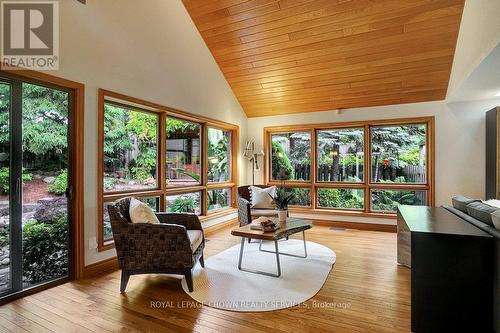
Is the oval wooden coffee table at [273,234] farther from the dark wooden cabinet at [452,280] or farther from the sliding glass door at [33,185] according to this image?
the sliding glass door at [33,185]

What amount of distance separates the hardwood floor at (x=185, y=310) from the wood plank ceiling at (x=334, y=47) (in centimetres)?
304

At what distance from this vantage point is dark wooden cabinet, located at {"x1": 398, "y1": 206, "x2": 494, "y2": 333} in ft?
6.26

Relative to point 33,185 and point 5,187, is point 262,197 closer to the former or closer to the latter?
point 33,185

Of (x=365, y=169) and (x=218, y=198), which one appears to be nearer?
(x=365, y=169)

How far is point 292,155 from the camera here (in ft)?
20.0

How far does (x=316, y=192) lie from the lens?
5.82 m

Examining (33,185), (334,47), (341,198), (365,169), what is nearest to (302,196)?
(341,198)

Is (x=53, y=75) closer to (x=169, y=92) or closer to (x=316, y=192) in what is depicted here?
(x=169, y=92)

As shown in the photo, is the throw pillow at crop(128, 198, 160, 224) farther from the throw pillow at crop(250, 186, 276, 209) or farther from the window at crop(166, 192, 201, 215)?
the throw pillow at crop(250, 186, 276, 209)

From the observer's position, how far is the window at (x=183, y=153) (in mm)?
4297

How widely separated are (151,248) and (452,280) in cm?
247

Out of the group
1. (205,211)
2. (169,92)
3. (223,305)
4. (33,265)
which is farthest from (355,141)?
(33,265)

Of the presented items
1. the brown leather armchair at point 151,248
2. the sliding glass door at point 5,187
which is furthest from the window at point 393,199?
the sliding glass door at point 5,187

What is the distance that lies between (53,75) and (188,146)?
7.53 feet
